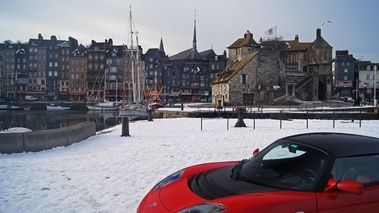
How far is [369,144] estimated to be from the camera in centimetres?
365

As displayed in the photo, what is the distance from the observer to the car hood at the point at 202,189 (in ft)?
10.2

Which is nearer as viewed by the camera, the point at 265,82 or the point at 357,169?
the point at 357,169

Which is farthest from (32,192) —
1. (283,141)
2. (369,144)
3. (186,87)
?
(186,87)

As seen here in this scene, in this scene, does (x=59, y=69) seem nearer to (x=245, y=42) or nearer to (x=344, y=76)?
(x=245, y=42)

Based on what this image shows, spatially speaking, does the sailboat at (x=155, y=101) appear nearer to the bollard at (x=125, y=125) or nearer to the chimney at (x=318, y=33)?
the chimney at (x=318, y=33)

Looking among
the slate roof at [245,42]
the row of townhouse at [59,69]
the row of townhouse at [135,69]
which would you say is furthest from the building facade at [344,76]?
the row of townhouse at [59,69]

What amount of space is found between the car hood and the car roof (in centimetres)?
86

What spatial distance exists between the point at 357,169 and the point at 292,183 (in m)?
0.75

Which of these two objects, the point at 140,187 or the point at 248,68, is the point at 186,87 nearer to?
the point at 248,68

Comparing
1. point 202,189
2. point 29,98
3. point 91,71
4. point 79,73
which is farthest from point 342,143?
point 29,98

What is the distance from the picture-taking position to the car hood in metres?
3.12

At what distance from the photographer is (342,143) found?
3602 millimetres

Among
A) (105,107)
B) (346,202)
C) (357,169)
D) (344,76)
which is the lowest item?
(105,107)

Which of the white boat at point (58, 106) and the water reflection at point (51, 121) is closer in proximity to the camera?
the water reflection at point (51, 121)
